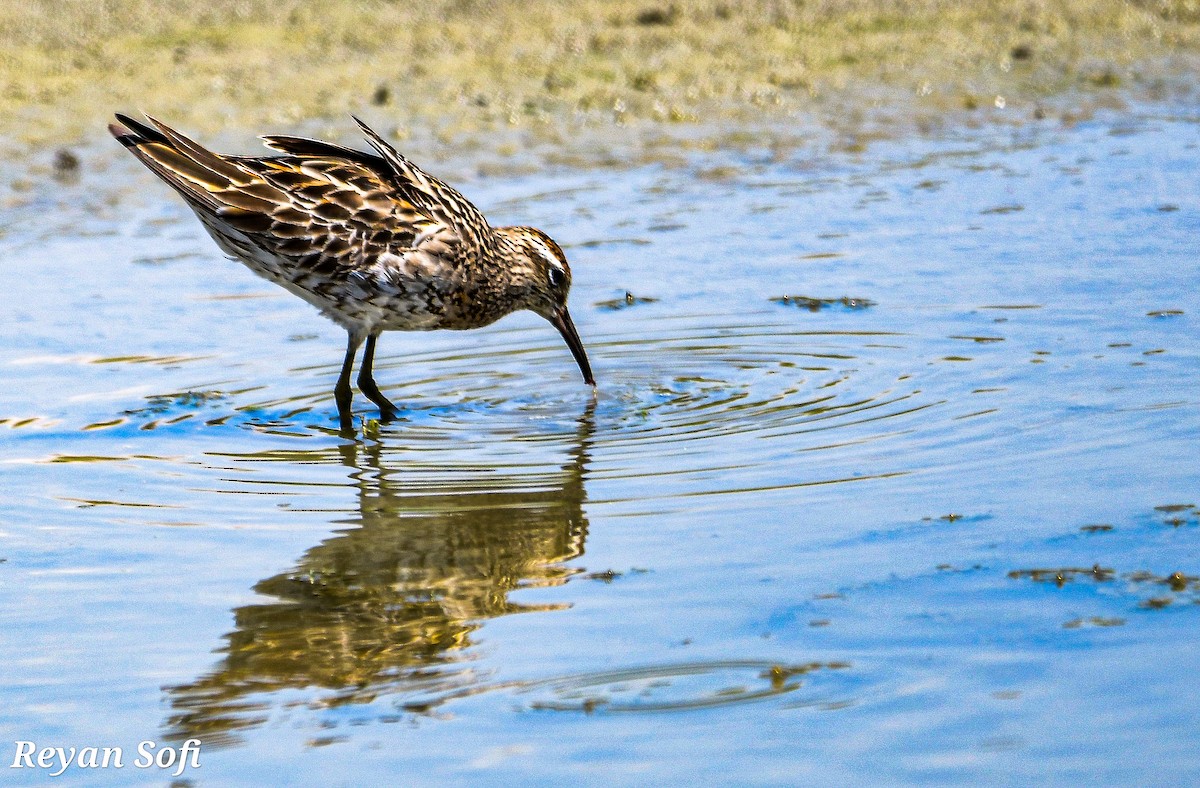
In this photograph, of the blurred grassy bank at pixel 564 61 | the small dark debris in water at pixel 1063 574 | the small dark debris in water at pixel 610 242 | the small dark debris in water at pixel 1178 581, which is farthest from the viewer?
the blurred grassy bank at pixel 564 61

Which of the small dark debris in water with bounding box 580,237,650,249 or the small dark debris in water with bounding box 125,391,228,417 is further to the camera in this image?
the small dark debris in water with bounding box 580,237,650,249

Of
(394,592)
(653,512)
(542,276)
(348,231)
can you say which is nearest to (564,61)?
(542,276)

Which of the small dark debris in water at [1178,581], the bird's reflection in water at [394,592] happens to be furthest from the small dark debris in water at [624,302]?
the small dark debris in water at [1178,581]

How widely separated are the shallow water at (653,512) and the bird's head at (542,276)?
272 mm

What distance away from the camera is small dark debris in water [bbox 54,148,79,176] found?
Answer: 42.0 ft

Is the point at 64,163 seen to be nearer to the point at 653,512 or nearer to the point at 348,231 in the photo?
the point at 348,231

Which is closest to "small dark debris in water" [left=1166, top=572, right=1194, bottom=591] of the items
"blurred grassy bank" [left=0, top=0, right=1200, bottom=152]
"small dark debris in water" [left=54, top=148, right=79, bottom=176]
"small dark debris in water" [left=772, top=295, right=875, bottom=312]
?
"small dark debris in water" [left=772, top=295, right=875, bottom=312]

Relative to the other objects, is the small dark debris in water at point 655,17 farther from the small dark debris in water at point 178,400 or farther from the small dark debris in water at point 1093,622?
the small dark debris in water at point 1093,622

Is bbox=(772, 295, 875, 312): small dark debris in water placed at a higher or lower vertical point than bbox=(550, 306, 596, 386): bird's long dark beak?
higher

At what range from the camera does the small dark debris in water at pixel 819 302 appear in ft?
30.3

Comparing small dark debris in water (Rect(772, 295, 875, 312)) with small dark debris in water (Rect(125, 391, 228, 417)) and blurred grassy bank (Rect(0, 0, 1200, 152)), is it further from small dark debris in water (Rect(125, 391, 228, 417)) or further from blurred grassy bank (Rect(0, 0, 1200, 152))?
blurred grassy bank (Rect(0, 0, 1200, 152))

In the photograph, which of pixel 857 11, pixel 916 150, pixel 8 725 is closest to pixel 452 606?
pixel 8 725

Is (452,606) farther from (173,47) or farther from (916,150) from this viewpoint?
(173,47)

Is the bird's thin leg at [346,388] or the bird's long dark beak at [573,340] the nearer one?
the bird's thin leg at [346,388]
